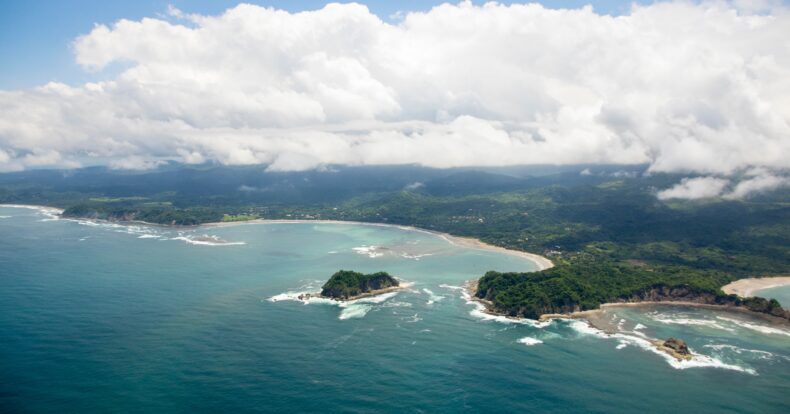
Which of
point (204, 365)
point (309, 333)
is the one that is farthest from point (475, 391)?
point (204, 365)

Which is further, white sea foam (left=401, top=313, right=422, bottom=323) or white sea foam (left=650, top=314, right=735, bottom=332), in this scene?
white sea foam (left=650, top=314, right=735, bottom=332)

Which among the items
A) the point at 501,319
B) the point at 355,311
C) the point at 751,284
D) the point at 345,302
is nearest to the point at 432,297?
the point at 501,319

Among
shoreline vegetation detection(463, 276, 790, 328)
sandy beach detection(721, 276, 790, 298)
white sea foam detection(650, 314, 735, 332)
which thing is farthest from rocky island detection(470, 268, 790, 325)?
white sea foam detection(650, 314, 735, 332)

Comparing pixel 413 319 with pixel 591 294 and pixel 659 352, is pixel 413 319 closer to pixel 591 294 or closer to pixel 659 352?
pixel 659 352

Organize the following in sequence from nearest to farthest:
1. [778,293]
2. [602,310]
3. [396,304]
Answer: [396,304] < [602,310] < [778,293]

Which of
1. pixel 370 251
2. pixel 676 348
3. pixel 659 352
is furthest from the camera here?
pixel 370 251

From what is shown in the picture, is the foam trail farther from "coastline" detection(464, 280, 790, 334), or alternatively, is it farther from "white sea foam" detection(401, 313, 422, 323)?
"coastline" detection(464, 280, 790, 334)

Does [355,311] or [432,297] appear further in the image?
[432,297]
